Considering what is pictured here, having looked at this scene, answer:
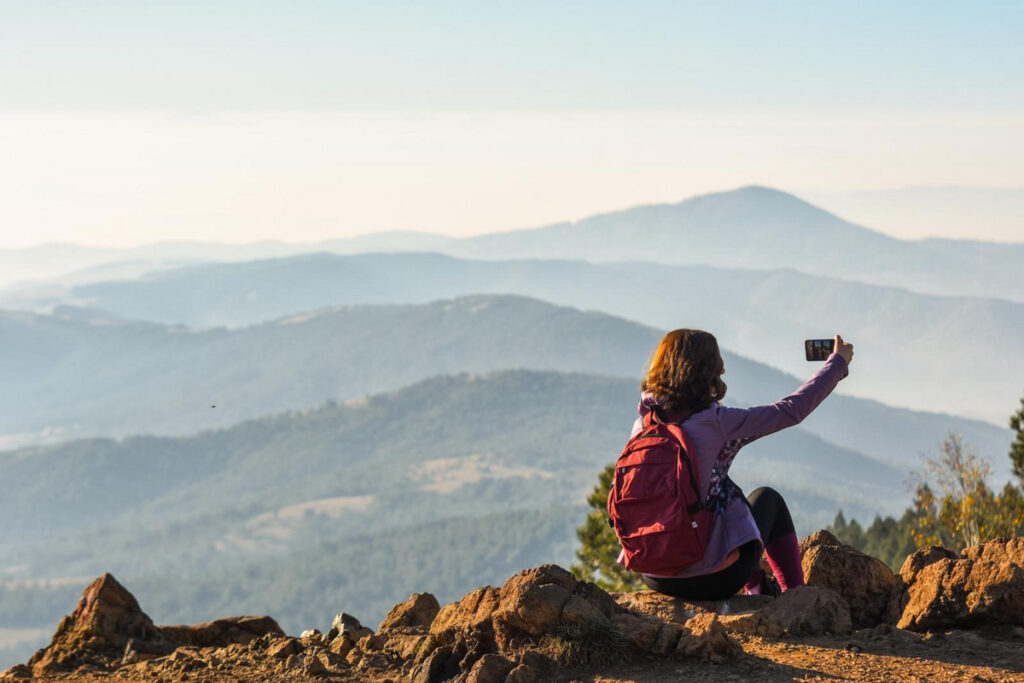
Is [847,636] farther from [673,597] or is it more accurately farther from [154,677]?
[154,677]

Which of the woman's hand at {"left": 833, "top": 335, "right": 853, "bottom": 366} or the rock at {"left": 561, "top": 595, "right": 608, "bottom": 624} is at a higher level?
the woman's hand at {"left": 833, "top": 335, "right": 853, "bottom": 366}

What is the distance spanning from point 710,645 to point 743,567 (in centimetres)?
75

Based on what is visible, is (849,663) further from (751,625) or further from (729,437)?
(729,437)

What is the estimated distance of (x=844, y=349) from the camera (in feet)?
27.6

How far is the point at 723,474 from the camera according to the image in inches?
323

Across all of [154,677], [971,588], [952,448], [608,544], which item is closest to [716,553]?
[971,588]

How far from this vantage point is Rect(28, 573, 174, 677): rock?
10797 millimetres

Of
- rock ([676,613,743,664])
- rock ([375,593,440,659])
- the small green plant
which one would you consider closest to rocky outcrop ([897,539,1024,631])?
rock ([676,613,743,664])

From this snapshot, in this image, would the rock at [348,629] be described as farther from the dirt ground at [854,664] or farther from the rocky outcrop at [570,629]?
the dirt ground at [854,664]

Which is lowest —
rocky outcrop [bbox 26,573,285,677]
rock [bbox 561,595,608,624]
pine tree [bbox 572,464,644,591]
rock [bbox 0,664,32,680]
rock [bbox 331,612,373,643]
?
pine tree [bbox 572,464,644,591]

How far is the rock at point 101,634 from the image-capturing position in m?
10.8

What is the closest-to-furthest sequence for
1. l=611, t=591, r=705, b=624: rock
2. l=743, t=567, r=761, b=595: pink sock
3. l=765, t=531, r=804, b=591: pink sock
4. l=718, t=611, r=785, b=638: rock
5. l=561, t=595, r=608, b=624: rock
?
l=561, t=595, r=608, b=624: rock < l=718, t=611, r=785, b=638: rock < l=611, t=591, r=705, b=624: rock < l=765, t=531, r=804, b=591: pink sock < l=743, t=567, r=761, b=595: pink sock

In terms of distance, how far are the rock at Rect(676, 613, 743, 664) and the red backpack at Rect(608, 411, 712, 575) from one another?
0.52 m

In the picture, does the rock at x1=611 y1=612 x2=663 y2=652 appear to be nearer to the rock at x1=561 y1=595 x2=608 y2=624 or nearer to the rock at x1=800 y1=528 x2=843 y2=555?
the rock at x1=561 y1=595 x2=608 y2=624
